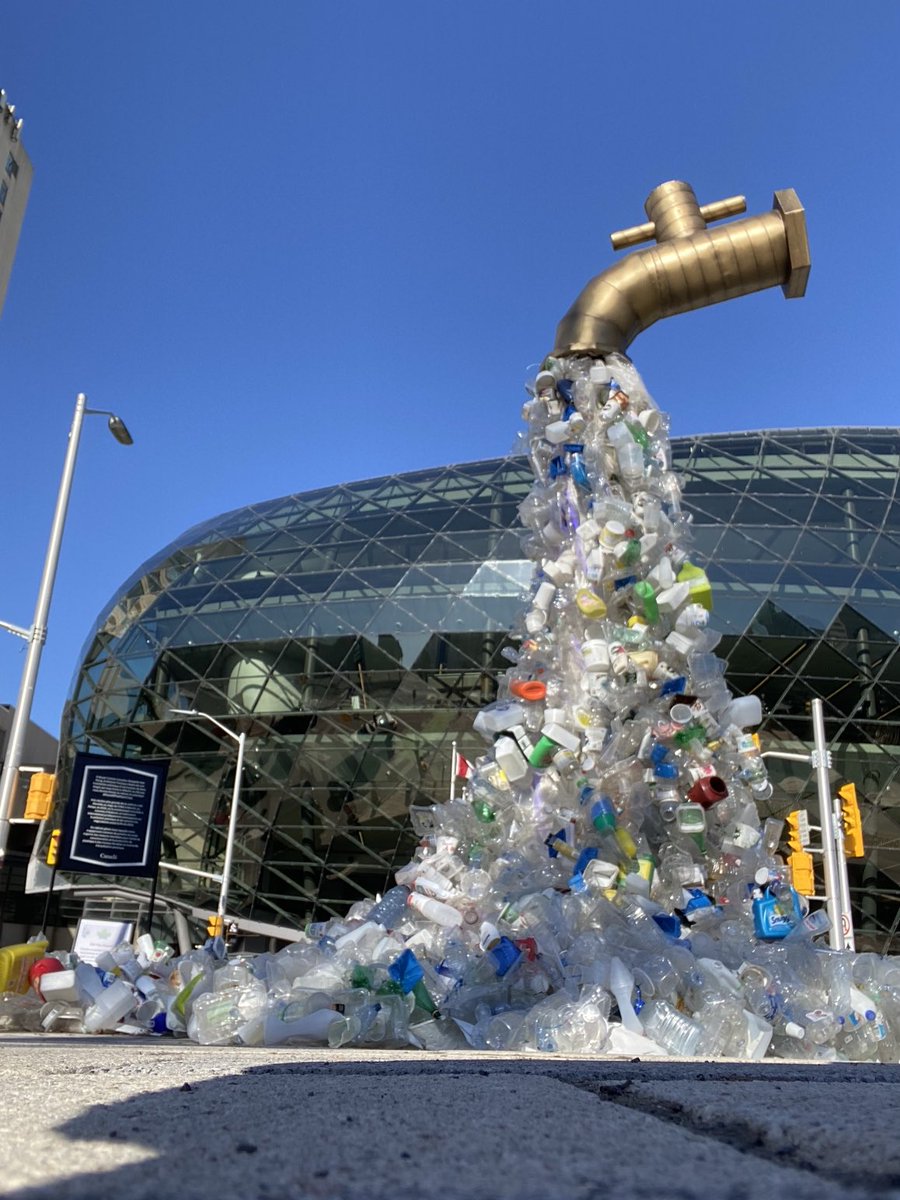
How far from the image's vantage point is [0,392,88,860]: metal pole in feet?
36.6

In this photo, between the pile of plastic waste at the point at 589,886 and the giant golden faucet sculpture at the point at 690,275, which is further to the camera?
the giant golden faucet sculpture at the point at 690,275

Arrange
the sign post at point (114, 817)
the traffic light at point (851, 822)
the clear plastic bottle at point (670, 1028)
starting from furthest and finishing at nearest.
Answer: the traffic light at point (851, 822)
the sign post at point (114, 817)
the clear plastic bottle at point (670, 1028)

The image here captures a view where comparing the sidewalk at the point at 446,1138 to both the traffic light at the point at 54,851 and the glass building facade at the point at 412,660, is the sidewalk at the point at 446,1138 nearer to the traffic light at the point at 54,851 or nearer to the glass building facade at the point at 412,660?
the traffic light at the point at 54,851

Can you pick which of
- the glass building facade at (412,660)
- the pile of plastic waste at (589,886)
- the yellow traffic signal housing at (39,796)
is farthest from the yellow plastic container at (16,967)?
the glass building facade at (412,660)

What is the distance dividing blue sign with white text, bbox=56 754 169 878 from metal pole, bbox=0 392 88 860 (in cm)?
197

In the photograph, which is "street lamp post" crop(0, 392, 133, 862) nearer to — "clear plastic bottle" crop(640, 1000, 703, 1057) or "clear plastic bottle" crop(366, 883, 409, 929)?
"clear plastic bottle" crop(366, 883, 409, 929)

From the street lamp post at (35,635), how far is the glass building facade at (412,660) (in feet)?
48.4

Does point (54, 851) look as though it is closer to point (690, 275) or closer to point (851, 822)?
point (851, 822)

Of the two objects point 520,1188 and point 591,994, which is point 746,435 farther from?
point 520,1188

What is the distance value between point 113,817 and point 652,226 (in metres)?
7.14

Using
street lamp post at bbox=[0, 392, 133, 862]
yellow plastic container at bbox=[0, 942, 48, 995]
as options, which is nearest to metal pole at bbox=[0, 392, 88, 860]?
street lamp post at bbox=[0, 392, 133, 862]

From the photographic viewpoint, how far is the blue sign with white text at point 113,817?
9031 millimetres

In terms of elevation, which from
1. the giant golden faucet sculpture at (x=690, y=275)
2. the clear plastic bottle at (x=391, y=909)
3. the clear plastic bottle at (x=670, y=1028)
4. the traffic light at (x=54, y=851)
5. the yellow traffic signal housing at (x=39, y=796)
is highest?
the giant golden faucet sculpture at (x=690, y=275)

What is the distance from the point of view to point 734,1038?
4.80m
